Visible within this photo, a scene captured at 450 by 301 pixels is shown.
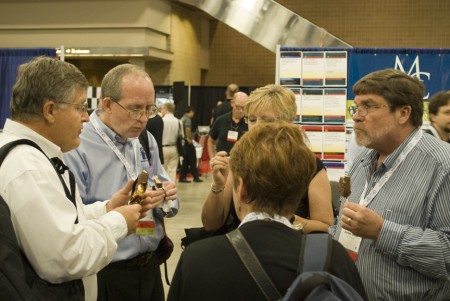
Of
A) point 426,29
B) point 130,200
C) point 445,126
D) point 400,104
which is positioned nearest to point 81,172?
point 130,200

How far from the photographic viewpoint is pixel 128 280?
2.59 meters

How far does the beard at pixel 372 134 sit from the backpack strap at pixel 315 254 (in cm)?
98

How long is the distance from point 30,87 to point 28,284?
661 mm

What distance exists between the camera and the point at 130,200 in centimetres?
229

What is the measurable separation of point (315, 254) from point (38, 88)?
42.9 inches

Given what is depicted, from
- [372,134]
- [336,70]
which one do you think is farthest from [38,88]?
[336,70]

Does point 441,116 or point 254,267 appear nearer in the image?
point 254,267

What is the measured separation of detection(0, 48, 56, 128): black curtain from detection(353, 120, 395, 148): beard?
4.42 metres

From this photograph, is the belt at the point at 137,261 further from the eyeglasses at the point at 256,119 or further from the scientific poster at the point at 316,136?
the scientific poster at the point at 316,136

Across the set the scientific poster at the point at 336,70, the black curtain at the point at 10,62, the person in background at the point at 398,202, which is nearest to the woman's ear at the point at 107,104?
the person in background at the point at 398,202

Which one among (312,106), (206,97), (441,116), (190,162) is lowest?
(190,162)

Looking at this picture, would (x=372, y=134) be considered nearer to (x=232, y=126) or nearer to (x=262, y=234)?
(x=262, y=234)

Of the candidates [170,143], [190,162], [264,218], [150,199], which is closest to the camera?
[264,218]

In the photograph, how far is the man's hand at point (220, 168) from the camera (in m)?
2.46
